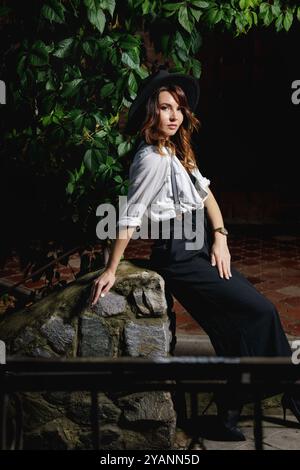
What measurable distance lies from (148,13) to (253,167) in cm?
534

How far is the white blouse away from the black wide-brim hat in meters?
0.12

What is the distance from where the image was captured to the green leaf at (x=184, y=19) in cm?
339

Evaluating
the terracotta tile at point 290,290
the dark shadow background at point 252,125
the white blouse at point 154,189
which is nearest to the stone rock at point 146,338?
the white blouse at point 154,189

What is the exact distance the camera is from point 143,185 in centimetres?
321

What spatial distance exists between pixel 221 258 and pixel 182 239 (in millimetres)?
241

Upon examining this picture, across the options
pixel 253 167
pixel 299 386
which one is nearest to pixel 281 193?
pixel 253 167

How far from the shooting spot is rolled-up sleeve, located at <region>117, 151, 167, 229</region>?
3.20 meters

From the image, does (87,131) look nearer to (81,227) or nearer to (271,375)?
(81,227)

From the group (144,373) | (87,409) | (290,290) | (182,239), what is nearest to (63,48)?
(182,239)

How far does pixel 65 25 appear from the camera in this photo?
11.7ft

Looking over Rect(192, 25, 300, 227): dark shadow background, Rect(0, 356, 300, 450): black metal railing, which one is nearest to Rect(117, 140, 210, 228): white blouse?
Rect(0, 356, 300, 450): black metal railing

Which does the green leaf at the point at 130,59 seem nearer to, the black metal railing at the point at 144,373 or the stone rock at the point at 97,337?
the stone rock at the point at 97,337

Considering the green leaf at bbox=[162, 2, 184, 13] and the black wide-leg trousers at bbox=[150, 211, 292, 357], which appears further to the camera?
the green leaf at bbox=[162, 2, 184, 13]

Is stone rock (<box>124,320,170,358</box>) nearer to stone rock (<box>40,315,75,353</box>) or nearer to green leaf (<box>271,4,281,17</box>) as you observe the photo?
stone rock (<box>40,315,75,353</box>)
